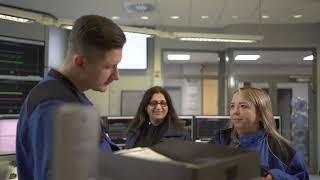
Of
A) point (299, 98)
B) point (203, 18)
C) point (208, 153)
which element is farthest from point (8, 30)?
point (299, 98)

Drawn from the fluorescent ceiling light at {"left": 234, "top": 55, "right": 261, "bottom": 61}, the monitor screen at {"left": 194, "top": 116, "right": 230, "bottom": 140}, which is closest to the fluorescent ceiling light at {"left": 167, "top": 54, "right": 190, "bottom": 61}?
the fluorescent ceiling light at {"left": 234, "top": 55, "right": 261, "bottom": 61}

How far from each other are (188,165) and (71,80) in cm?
47

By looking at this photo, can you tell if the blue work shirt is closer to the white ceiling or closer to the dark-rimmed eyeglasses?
the dark-rimmed eyeglasses

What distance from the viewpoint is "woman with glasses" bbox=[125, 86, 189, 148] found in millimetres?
3121

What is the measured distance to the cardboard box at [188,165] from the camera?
608 mm

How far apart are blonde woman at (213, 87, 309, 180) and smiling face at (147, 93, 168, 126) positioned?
1161 millimetres

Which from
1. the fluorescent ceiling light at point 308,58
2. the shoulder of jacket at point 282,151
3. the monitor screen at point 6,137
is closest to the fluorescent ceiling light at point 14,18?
the monitor screen at point 6,137

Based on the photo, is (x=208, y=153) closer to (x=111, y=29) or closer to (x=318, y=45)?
(x=111, y=29)

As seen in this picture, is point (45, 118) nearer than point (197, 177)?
No

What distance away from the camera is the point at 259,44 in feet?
25.5

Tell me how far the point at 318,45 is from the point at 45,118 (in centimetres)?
766

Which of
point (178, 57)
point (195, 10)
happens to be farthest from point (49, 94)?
point (178, 57)

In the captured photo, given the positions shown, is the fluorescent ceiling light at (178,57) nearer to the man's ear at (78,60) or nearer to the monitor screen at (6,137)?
the monitor screen at (6,137)

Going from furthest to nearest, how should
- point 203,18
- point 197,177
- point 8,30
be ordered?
1. point 203,18
2. point 8,30
3. point 197,177
